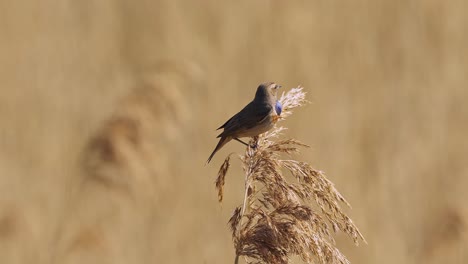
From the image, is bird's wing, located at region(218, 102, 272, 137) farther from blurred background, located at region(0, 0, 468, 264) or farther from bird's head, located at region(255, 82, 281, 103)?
blurred background, located at region(0, 0, 468, 264)

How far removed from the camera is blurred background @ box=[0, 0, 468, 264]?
6.70 meters

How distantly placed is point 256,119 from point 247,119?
116mm

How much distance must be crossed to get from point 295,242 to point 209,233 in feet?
11.4

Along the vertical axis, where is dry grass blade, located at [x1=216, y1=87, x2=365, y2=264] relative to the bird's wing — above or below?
below

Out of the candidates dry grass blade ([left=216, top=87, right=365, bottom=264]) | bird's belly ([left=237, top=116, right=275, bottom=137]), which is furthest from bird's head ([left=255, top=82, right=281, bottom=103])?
dry grass blade ([left=216, top=87, right=365, bottom=264])

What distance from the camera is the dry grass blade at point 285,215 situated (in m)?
3.48

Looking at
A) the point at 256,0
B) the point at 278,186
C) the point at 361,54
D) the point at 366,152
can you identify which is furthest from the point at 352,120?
the point at 278,186

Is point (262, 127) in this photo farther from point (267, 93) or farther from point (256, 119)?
point (267, 93)

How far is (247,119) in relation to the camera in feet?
14.9

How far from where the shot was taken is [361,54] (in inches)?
377

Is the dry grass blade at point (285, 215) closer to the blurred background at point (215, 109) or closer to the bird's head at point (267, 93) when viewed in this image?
the bird's head at point (267, 93)

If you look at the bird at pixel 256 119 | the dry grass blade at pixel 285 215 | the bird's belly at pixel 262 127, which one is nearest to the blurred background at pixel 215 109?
the bird at pixel 256 119

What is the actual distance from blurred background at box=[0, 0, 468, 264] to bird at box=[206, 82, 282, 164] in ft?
2.14

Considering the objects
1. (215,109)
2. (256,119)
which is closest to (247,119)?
(256,119)
